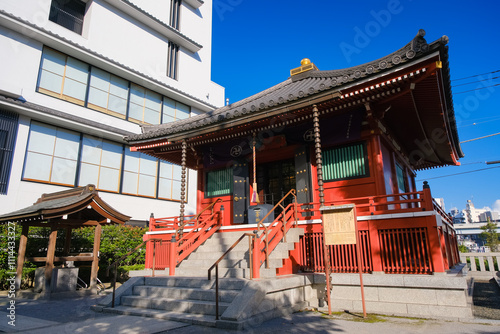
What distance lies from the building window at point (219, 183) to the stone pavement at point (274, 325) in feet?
23.5

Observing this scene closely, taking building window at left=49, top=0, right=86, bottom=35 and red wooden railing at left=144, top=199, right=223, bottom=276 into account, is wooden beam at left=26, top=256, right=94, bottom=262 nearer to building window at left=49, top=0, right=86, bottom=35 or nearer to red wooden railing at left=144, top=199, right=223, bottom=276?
red wooden railing at left=144, top=199, right=223, bottom=276

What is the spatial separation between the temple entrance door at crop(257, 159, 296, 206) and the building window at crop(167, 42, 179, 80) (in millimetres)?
17726

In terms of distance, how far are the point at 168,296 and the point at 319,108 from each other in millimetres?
6668

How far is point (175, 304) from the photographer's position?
283 inches

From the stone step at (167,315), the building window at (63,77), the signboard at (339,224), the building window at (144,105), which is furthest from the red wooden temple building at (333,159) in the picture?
the building window at (144,105)

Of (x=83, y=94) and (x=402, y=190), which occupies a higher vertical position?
(x=83, y=94)

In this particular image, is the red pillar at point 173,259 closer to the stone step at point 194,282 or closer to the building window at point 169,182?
the stone step at point 194,282

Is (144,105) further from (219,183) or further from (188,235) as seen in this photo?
(188,235)

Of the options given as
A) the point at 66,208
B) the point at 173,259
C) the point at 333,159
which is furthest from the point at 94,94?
the point at 333,159

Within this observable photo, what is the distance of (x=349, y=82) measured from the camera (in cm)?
833

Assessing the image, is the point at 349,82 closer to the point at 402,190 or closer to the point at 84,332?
the point at 402,190

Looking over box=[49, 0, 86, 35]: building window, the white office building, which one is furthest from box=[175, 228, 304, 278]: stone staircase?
box=[49, 0, 86, 35]: building window

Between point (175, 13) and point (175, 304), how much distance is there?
27641mm

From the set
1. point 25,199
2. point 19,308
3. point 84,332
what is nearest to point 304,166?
point 84,332
